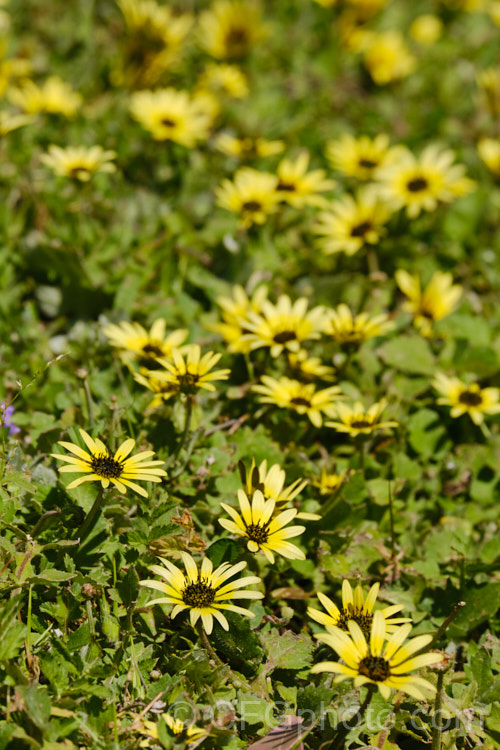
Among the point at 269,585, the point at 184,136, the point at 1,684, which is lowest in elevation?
the point at 1,684

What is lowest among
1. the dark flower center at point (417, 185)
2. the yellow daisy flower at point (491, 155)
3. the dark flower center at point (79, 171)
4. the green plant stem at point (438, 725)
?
the green plant stem at point (438, 725)

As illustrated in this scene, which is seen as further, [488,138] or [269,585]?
[488,138]

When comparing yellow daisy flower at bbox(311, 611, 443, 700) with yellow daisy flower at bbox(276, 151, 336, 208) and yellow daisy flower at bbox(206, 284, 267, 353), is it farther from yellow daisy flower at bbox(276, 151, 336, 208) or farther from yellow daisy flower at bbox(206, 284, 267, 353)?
yellow daisy flower at bbox(276, 151, 336, 208)

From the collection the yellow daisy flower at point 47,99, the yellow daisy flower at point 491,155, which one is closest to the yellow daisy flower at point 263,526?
the yellow daisy flower at point 47,99

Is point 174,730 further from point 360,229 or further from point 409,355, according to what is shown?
point 360,229

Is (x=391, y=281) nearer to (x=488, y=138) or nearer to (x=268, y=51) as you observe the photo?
(x=488, y=138)

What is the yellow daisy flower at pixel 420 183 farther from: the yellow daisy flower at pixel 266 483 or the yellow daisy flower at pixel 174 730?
the yellow daisy flower at pixel 174 730

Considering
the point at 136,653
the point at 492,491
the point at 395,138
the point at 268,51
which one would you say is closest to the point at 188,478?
the point at 136,653
